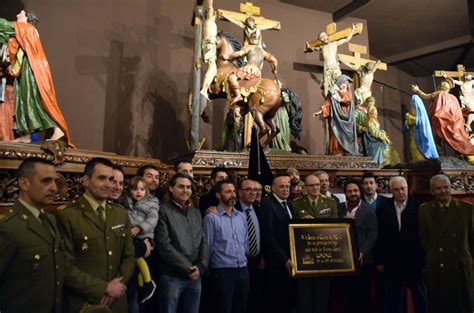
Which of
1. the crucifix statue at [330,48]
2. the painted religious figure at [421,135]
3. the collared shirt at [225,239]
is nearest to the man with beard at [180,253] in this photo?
the collared shirt at [225,239]

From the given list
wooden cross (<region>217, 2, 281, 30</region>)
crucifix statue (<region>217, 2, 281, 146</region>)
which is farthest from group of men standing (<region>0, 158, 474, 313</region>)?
wooden cross (<region>217, 2, 281, 30</region>)

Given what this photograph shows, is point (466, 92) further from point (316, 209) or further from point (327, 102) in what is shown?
point (316, 209)

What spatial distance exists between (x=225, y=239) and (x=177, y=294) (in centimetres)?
55

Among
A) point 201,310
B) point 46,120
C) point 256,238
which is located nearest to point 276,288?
point 256,238

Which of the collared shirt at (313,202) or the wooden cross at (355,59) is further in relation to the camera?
the wooden cross at (355,59)

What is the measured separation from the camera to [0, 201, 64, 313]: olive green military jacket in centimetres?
189

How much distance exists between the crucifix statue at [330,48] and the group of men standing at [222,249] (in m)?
4.03

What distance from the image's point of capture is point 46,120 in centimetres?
411

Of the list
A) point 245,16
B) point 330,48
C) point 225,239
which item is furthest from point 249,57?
point 225,239

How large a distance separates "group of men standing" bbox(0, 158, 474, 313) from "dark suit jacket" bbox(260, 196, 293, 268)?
0.4 inches

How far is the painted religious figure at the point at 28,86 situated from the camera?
4062 millimetres

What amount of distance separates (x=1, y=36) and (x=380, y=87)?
39.5 ft

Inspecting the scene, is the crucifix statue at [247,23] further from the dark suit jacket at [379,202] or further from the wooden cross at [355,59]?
the dark suit jacket at [379,202]

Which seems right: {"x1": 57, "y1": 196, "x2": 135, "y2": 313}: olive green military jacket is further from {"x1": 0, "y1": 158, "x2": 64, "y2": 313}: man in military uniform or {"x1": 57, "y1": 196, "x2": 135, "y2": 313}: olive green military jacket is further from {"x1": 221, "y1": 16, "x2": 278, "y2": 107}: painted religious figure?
{"x1": 221, "y1": 16, "x2": 278, "y2": 107}: painted religious figure
